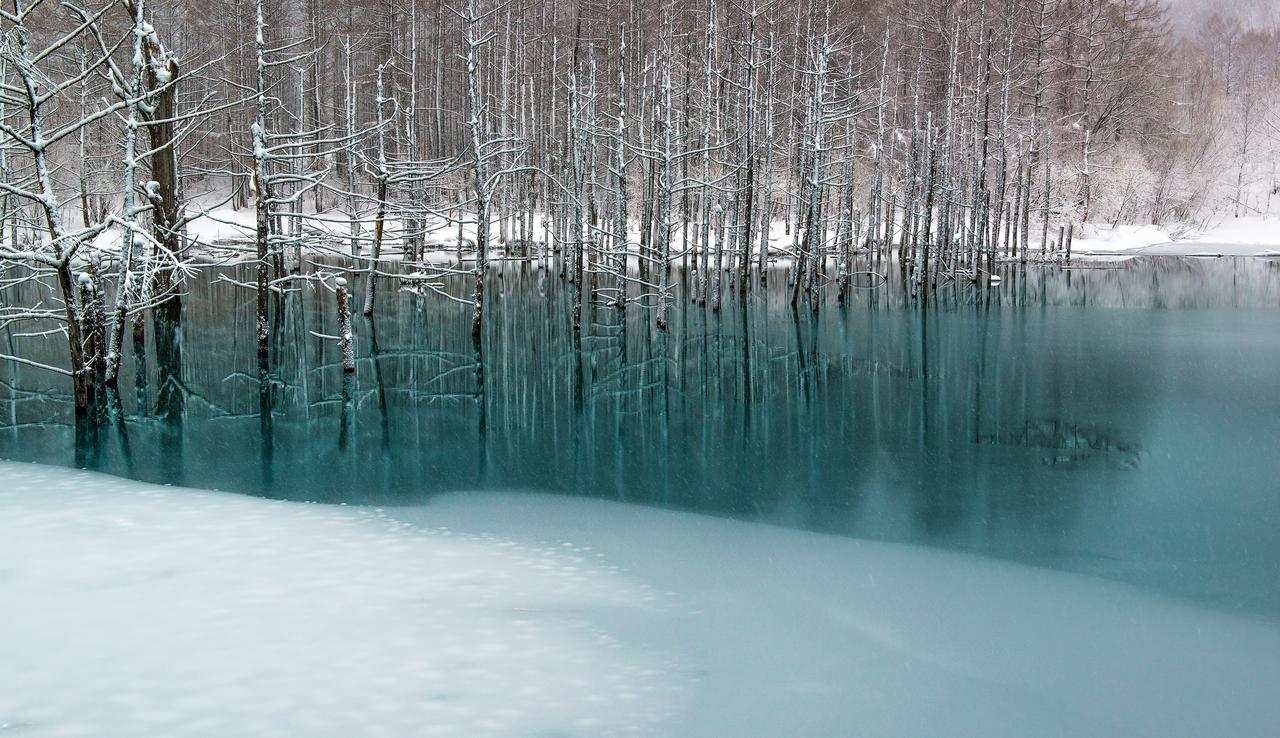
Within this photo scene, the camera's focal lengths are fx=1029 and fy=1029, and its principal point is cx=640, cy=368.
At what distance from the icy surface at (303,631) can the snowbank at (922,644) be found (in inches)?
17.0

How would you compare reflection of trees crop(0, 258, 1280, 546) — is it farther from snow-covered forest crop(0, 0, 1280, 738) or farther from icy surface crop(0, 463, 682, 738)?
icy surface crop(0, 463, 682, 738)

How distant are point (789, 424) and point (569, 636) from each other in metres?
8.00

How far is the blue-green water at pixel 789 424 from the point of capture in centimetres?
1016

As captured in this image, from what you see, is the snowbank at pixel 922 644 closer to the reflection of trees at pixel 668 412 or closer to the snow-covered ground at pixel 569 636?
the snow-covered ground at pixel 569 636

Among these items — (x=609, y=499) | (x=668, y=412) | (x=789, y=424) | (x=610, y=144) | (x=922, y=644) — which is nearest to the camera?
(x=922, y=644)

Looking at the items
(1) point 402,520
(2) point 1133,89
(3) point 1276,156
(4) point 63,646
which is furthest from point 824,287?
(3) point 1276,156

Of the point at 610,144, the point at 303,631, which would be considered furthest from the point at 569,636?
the point at 610,144

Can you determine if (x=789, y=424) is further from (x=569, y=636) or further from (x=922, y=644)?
(x=569, y=636)

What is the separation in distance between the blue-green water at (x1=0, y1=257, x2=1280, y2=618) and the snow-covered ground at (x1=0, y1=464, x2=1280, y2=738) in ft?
3.85

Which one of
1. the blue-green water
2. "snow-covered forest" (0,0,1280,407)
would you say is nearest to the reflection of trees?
the blue-green water

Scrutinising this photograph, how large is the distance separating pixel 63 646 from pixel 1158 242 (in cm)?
5454

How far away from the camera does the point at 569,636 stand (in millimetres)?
6863

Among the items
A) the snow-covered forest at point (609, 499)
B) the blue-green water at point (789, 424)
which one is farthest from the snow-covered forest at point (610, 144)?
the blue-green water at point (789, 424)

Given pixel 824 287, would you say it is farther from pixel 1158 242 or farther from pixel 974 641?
pixel 1158 242
